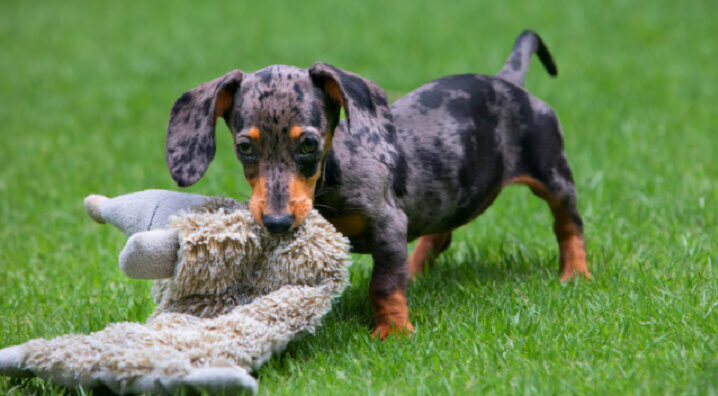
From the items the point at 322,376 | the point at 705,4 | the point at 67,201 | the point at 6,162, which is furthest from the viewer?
the point at 705,4

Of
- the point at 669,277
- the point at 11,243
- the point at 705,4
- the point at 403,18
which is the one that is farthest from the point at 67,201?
the point at 705,4

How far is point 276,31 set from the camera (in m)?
11.6

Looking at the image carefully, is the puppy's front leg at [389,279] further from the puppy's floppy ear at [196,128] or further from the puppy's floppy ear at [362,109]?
the puppy's floppy ear at [196,128]

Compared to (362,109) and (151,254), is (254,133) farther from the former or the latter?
(151,254)

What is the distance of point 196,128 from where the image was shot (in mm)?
3072

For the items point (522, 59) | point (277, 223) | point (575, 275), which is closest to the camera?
point (277, 223)

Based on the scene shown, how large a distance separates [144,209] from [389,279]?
3.50 ft

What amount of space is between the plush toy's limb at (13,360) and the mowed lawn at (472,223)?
17cm

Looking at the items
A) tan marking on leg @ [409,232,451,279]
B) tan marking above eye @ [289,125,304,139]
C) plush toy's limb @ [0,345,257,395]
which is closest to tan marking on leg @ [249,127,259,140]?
tan marking above eye @ [289,125,304,139]

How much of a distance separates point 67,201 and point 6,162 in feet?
4.68

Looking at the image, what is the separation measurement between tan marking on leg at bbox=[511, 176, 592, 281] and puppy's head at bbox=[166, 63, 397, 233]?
4.23 ft

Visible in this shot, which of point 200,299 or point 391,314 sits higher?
point 200,299

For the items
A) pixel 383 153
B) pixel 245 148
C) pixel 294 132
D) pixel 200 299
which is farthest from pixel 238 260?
pixel 383 153

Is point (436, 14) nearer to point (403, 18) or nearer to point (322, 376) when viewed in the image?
point (403, 18)
